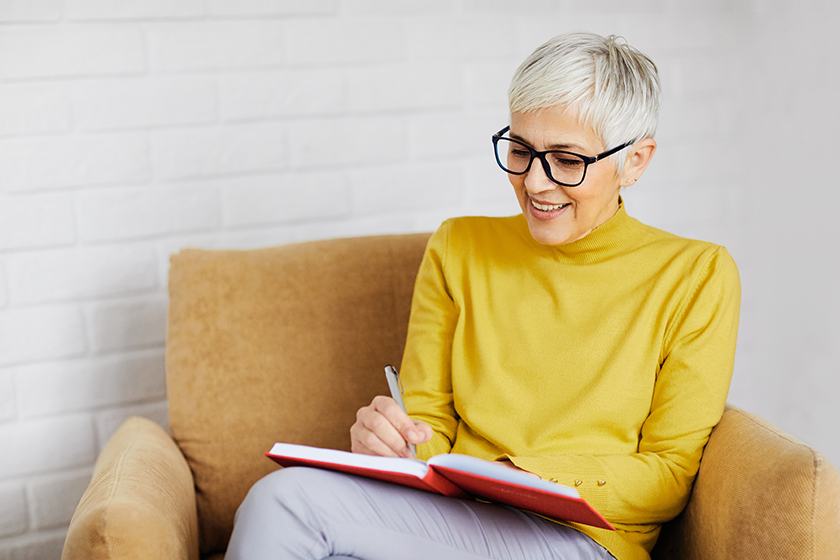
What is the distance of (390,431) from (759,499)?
20.8 inches

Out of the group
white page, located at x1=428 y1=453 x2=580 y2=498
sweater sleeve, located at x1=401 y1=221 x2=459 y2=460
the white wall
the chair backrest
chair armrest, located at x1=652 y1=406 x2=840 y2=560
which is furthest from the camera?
the white wall

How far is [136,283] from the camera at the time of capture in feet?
5.39

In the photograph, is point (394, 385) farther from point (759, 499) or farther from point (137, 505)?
point (759, 499)

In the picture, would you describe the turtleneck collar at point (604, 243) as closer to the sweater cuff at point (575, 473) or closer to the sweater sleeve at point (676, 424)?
the sweater sleeve at point (676, 424)

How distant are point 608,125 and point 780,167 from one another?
110 centimetres

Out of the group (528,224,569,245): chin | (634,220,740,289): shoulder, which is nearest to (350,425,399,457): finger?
(528,224,569,245): chin

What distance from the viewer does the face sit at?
116 cm

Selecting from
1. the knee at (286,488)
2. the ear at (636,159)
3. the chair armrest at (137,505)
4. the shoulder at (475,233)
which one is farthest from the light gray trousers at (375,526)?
the ear at (636,159)

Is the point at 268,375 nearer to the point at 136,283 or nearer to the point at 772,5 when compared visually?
the point at 136,283

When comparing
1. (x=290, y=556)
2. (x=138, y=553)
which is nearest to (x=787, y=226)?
(x=290, y=556)

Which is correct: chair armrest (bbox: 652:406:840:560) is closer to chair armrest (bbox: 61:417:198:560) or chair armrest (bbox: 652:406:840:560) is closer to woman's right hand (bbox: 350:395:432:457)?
woman's right hand (bbox: 350:395:432:457)

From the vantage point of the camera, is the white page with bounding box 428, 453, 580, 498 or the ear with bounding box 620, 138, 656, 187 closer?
the white page with bounding box 428, 453, 580, 498

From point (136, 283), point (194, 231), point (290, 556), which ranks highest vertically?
point (194, 231)

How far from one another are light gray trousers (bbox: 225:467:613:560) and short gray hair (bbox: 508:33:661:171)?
0.61 meters
